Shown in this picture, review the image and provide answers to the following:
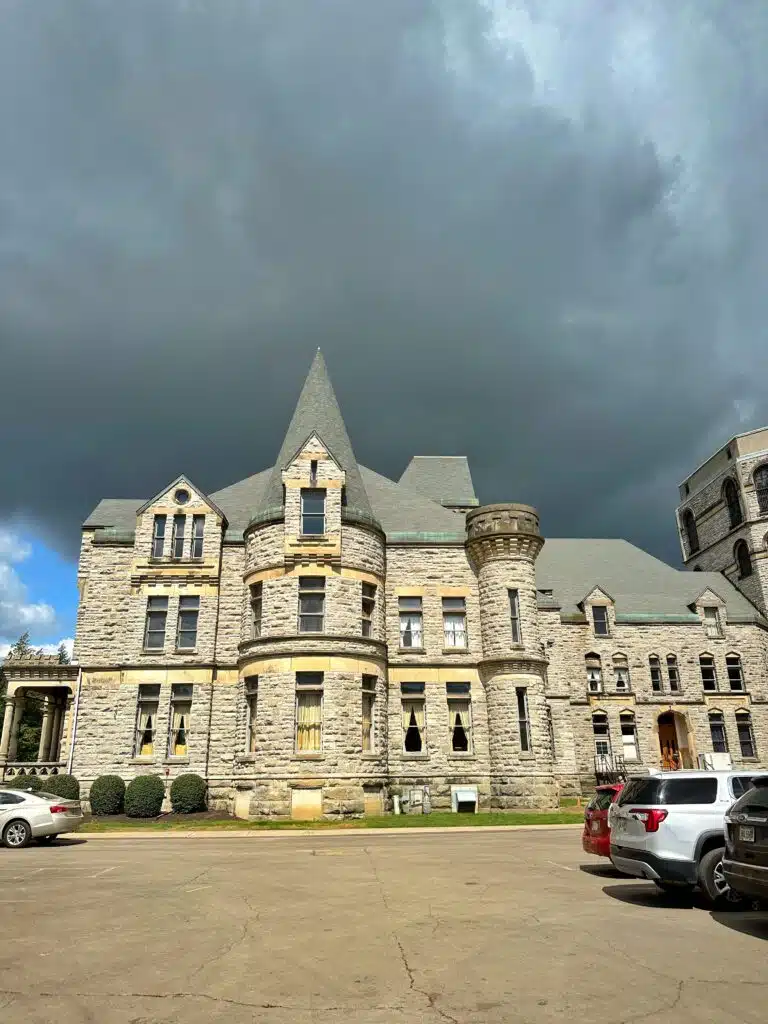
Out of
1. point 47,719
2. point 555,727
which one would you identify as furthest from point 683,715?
point 47,719

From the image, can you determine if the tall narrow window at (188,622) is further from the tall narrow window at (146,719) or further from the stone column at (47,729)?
the stone column at (47,729)

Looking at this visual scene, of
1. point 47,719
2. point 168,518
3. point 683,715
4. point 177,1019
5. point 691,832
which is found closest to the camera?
point 177,1019

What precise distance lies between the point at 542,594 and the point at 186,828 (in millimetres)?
24270

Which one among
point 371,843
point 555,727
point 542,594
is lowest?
point 371,843

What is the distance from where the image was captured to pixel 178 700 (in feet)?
94.0

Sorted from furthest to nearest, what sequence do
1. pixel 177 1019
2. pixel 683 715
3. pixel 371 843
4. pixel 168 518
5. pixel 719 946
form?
pixel 683 715
pixel 168 518
pixel 371 843
pixel 719 946
pixel 177 1019

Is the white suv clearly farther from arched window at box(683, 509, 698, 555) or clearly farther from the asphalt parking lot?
arched window at box(683, 509, 698, 555)

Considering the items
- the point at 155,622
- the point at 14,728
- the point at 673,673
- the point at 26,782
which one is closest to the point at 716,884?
the point at 26,782

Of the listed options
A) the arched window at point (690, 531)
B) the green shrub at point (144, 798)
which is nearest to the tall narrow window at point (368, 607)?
the green shrub at point (144, 798)

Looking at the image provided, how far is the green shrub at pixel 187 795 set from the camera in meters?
26.3

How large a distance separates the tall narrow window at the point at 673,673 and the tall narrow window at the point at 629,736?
3.05m

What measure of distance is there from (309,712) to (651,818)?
1801 centimetres

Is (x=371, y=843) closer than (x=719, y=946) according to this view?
No

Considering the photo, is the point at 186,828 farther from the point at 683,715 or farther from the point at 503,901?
the point at 683,715
